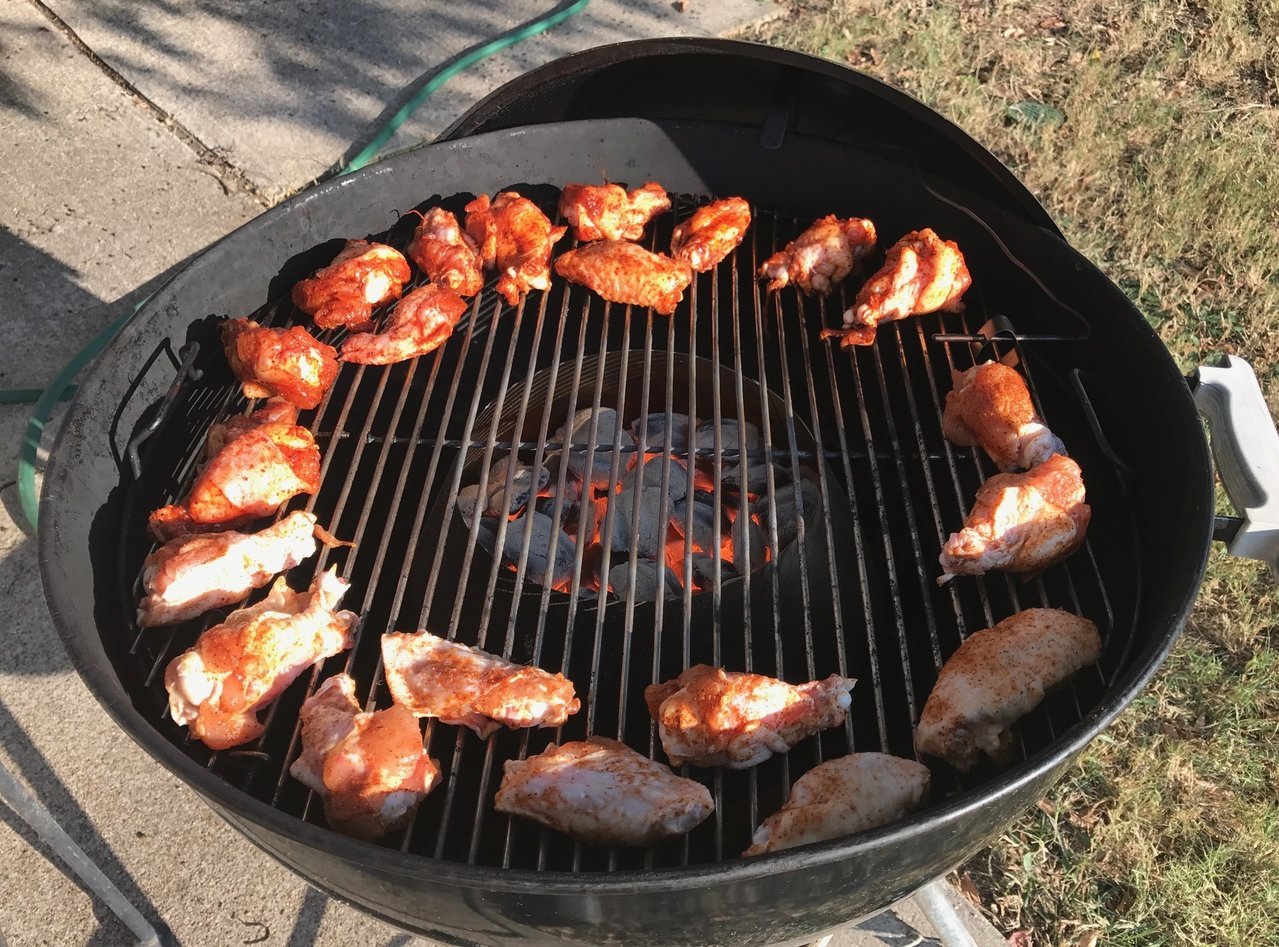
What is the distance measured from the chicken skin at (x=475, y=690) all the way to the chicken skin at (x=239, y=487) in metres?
0.62

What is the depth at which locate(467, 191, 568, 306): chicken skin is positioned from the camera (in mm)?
3211

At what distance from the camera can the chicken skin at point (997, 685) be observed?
2.18m

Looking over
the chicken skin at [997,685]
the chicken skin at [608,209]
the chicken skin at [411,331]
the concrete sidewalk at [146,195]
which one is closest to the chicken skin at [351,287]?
the chicken skin at [411,331]

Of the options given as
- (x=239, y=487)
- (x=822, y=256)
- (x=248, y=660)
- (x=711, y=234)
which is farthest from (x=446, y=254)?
(x=248, y=660)

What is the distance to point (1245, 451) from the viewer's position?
244 centimetres

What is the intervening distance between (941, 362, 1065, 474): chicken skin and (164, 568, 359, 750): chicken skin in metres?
1.73

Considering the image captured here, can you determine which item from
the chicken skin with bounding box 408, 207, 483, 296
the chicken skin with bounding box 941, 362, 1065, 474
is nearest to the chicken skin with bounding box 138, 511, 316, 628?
the chicken skin with bounding box 408, 207, 483, 296

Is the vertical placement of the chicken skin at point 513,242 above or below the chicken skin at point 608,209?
below

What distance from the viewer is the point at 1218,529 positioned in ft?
7.73

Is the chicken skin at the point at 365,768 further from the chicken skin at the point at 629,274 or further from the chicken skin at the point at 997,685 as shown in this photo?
the chicken skin at the point at 629,274

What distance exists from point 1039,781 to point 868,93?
7.29 ft

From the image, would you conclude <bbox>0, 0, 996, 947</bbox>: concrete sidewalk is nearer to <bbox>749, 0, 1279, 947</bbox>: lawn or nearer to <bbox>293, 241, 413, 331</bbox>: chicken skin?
<bbox>749, 0, 1279, 947</bbox>: lawn

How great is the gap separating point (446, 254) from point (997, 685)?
2.10 meters

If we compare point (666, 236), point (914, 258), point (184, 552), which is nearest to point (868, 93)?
point (914, 258)
